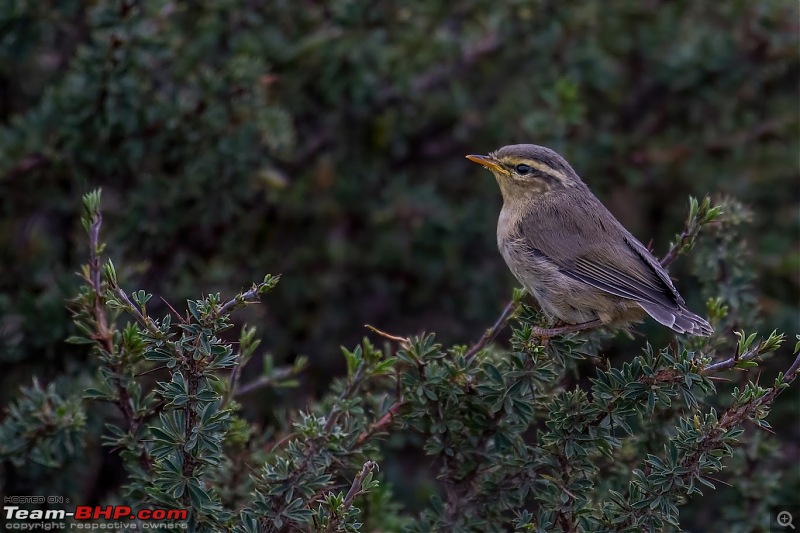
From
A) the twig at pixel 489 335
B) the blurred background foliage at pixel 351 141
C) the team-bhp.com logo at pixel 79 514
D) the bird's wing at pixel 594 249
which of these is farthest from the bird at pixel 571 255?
the team-bhp.com logo at pixel 79 514

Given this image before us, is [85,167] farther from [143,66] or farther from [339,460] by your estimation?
[339,460]

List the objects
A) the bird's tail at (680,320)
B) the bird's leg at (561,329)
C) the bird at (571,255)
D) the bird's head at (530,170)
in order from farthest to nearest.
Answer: the bird's head at (530,170) → the bird at (571,255) → the bird's tail at (680,320) → the bird's leg at (561,329)

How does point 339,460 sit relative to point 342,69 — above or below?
below

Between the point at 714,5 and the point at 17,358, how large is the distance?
5.56 meters

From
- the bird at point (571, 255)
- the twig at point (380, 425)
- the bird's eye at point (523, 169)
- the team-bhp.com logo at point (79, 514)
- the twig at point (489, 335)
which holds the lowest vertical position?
the team-bhp.com logo at point (79, 514)

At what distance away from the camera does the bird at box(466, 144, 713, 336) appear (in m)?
4.26

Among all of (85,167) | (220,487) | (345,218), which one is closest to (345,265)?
(345,218)

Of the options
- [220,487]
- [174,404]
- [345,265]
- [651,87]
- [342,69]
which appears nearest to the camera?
[174,404]

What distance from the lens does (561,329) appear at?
382cm

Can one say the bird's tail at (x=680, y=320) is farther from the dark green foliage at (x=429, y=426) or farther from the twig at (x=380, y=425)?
the twig at (x=380, y=425)

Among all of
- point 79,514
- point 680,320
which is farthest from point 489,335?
point 79,514

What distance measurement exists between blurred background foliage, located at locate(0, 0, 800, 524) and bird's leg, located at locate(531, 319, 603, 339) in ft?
6.00

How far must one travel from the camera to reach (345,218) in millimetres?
6359

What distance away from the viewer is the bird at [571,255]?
426 cm
